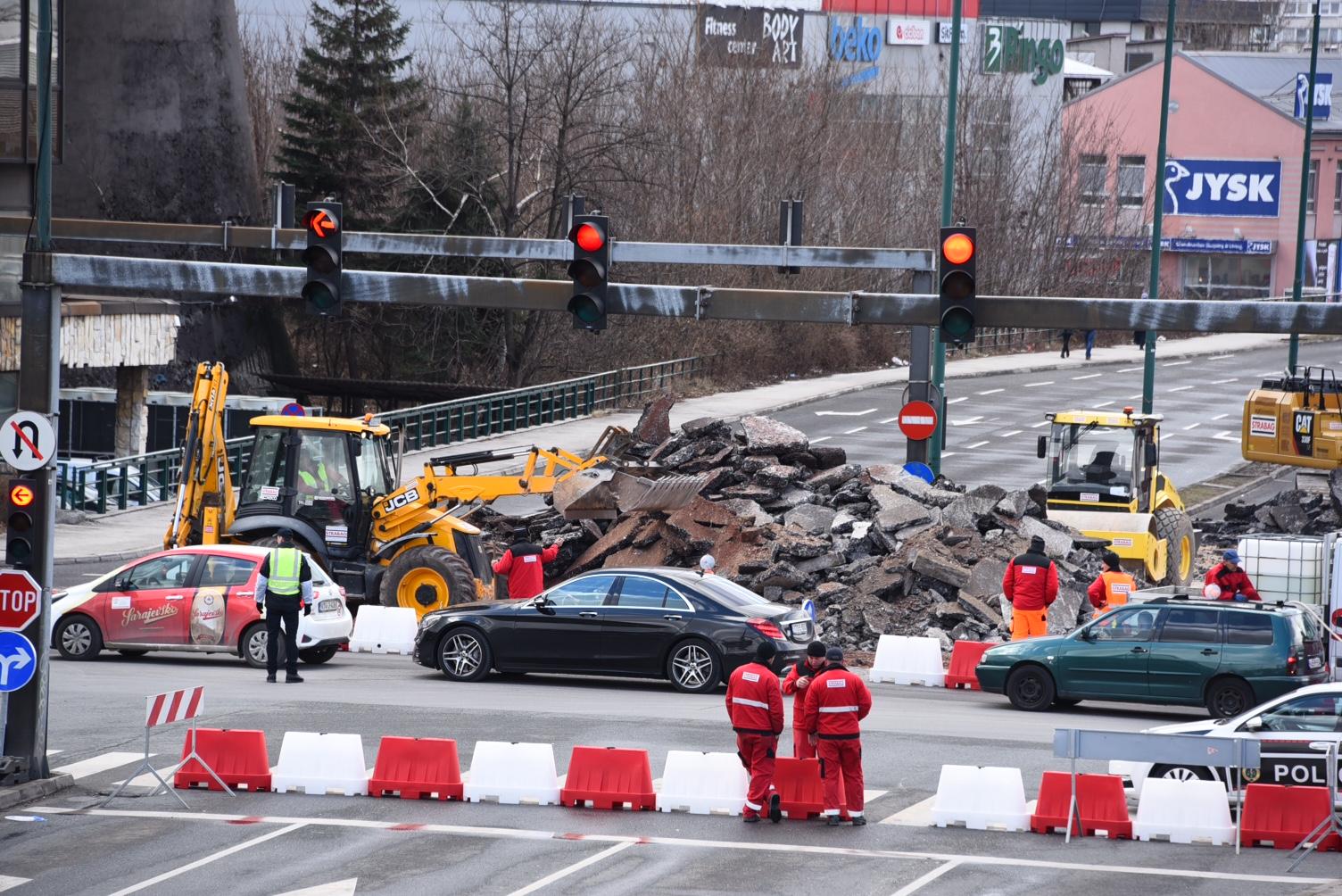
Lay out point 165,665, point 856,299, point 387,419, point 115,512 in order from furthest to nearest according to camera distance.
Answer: point 387,419 → point 115,512 → point 165,665 → point 856,299

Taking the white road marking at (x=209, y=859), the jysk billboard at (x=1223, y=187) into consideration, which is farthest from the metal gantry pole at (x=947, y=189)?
the jysk billboard at (x=1223, y=187)

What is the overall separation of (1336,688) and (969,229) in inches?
194

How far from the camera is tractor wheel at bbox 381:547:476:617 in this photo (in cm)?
2427

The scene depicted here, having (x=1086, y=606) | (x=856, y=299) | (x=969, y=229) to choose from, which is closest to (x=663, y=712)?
(x=856, y=299)

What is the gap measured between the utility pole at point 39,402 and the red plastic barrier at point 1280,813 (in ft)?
32.4

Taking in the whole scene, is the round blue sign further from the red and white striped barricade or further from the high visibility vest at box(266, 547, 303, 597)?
the red and white striped barricade

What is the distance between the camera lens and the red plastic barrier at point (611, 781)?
48.5 feet

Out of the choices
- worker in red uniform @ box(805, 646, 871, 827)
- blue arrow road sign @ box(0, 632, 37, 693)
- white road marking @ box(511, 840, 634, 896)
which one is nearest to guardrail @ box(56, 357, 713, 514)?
blue arrow road sign @ box(0, 632, 37, 693)

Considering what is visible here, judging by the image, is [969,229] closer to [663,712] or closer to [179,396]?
[663,712]

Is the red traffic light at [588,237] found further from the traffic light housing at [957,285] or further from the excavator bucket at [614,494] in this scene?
the excavator bucket at [614,494]

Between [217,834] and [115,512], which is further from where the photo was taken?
[115,512]

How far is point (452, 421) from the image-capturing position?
48.0 metres

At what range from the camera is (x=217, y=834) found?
13672 mm

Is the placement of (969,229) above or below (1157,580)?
→ above
